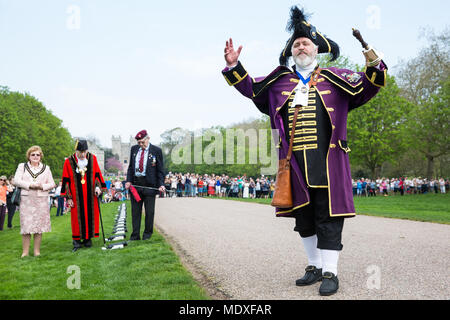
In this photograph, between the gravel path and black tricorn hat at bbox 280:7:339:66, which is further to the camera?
black tricorn hat at bbox 280:7:339:66

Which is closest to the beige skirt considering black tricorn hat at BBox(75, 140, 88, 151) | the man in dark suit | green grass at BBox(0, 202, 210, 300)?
green grass at BBox(0, 202, 210, 300)

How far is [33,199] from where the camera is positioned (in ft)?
24.4

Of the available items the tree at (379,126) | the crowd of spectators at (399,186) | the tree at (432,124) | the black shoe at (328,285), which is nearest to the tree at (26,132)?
the tree at (379,126)

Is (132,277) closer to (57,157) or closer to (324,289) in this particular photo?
(324,289)

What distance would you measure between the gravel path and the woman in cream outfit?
2.54m

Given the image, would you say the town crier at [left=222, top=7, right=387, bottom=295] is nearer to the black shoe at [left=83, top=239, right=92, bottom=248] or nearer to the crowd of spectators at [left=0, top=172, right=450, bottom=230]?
the black shoe at [left=83, top=239, right=92, bottom=248]

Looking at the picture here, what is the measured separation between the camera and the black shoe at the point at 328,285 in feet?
12.6

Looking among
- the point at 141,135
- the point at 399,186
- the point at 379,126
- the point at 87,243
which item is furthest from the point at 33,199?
the point at 379,126

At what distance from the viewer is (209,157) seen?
228ft

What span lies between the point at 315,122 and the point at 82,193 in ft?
18.5

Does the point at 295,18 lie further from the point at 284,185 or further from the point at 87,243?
the point at 87,243

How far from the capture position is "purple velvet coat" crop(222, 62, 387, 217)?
13.5 ft

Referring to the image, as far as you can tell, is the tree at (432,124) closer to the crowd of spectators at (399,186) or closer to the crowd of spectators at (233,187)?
the crowd of spectators at (399,186)
